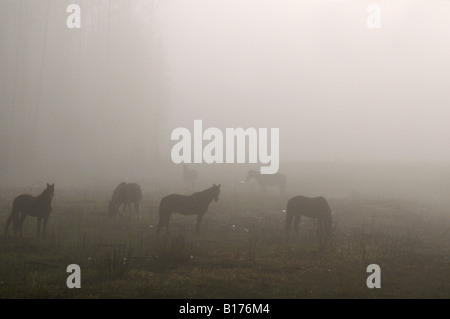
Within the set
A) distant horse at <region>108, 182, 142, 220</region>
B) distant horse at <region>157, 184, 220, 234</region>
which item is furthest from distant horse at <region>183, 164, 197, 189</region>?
distant horse at <region>157, 184, 220, 234</region>

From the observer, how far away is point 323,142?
9669 centimetres

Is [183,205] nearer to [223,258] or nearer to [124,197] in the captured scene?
[223,258]

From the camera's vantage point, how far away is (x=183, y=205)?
622 inches

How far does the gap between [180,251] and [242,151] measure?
205ft

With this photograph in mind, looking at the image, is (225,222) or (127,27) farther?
(127,27)

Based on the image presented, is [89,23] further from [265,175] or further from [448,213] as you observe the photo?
[448,213]

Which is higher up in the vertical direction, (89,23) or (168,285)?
(89,23)

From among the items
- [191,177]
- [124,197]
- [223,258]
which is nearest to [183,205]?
[223,258]

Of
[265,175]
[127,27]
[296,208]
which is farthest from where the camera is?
[127,27]

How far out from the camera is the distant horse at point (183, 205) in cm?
1565

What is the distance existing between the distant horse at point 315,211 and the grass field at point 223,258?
1.53 ft

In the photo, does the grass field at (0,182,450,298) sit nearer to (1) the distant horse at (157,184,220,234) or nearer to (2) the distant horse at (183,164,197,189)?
(1) the distant horse at (157,184,220,234)

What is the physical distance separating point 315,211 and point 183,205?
4.89 m
